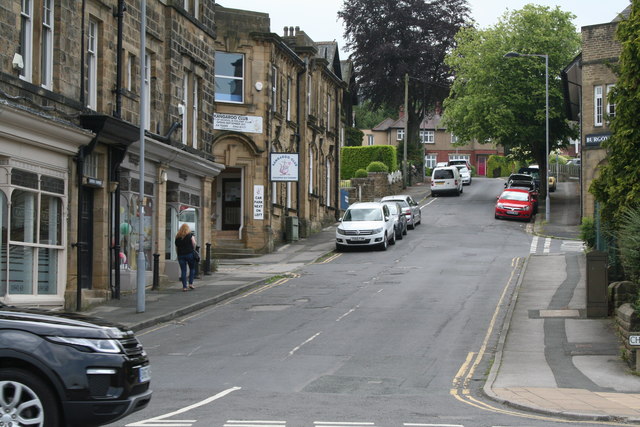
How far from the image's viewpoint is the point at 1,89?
60.6 feet

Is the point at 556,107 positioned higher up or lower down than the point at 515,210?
higher up

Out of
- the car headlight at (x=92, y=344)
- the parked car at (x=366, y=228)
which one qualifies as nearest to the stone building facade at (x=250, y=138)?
the parked car at (x=366, y=228)

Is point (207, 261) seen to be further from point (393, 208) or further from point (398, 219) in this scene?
point (393, 208)

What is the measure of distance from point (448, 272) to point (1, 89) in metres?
16.8

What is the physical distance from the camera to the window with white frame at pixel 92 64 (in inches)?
927

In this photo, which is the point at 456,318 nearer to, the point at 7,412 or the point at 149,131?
the point at 149,131

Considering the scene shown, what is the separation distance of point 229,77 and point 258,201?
210 inches

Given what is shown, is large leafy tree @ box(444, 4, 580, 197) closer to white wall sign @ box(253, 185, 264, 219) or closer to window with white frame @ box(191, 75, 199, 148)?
white wall sign @ box(253, 185, 264, 219)

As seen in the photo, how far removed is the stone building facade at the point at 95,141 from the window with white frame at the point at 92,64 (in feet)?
0.12

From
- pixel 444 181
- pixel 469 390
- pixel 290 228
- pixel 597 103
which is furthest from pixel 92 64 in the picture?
pixel 444 181

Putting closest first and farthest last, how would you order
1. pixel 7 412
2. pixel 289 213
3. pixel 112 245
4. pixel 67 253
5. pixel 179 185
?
pixel 7 412 → pixel 67 253 → pixel 112 245 → pixel 179 185 → pixel 289 213

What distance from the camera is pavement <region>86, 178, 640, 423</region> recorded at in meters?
13.2

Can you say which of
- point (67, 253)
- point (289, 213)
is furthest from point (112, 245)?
point (289, 213)

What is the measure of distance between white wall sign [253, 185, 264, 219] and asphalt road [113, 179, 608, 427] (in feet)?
18.9
